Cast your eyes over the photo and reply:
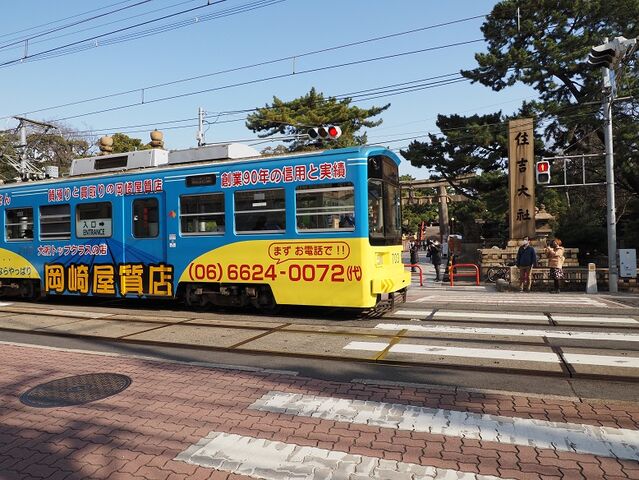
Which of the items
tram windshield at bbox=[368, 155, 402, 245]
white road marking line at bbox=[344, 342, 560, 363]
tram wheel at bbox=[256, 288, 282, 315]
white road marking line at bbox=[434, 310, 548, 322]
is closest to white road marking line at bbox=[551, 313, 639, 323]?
white road marking line at bbox=[434, 310, 548, 322]

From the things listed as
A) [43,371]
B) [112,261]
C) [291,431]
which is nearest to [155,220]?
[112,261]

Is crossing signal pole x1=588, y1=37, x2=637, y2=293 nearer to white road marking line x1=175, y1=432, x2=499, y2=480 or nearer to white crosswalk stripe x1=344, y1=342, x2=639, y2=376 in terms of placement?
white crosswalk stripe x1=344, y1=342, x2=639, y2=376

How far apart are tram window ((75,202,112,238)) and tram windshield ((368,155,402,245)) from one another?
6.08m

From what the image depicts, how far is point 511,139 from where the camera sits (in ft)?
60.4

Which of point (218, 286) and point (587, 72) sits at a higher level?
point (587, 72)

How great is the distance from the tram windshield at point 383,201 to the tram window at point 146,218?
470 cm

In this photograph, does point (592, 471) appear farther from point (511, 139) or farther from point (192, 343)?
point (511, 139)

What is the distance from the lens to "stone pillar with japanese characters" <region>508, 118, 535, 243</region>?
1802 centimetres

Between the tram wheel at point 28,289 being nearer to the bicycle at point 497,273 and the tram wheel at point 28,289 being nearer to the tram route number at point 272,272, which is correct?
the tram route number at point 272,272

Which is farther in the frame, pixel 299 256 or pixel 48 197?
pixel 48 197

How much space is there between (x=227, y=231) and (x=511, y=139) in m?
13.3

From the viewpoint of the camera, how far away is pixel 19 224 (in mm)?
12312

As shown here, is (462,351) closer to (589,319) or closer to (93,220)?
(589,319)

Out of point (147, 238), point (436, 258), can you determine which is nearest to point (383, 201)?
point (147, 238)
